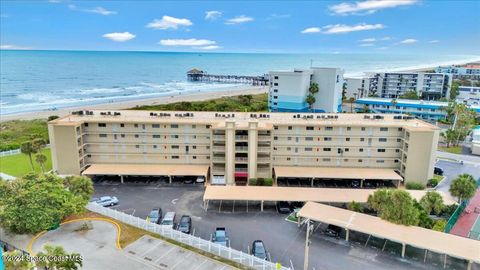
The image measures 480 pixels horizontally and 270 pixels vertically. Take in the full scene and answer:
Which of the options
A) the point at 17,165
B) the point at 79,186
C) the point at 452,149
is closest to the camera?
the point at 79,186

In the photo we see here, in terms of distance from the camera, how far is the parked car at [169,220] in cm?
3716

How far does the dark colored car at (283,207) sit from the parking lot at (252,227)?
767mm

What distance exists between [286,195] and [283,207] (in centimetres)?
158

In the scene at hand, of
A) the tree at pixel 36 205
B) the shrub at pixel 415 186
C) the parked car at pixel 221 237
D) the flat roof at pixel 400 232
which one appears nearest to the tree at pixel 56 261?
the tree at pixel 36 205

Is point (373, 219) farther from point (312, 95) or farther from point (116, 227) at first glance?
point (312, 95)

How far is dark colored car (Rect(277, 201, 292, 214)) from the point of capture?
41.2 m

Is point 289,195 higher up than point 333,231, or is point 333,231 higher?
point 289,195

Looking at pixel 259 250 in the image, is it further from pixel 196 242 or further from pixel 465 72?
pixel 465 72

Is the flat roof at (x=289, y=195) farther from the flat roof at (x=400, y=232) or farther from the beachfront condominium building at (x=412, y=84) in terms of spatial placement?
the beachfront condominium building at (x=412, y=84)

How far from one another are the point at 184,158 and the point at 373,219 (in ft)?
98.9

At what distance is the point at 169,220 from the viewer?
123ft

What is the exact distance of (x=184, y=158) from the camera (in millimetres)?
53594

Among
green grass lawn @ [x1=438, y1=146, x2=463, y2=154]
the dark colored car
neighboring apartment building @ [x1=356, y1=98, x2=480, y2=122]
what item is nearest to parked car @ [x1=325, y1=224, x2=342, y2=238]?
the dark colored car

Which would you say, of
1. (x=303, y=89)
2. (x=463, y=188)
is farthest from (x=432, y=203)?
(x=303, y=89)
